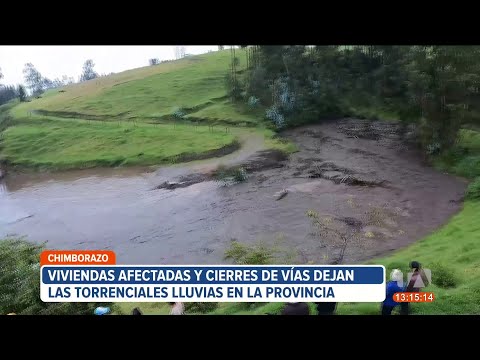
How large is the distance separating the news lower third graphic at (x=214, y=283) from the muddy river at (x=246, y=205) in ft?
9.01

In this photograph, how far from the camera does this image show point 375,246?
7.76m

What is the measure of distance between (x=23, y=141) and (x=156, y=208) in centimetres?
382

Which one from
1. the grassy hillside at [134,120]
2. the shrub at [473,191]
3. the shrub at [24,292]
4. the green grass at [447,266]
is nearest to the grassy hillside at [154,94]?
the grassy hillside at [134,120]

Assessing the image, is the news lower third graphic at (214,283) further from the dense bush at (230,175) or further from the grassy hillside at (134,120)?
the dense bush at (230,175)

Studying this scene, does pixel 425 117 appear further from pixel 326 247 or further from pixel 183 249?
pixel 183 249

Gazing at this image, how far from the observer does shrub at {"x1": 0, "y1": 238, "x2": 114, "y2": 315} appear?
4.71 metres

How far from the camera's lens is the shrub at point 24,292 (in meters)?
4.71

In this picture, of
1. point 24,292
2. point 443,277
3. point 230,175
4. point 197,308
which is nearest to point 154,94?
point 230,175
